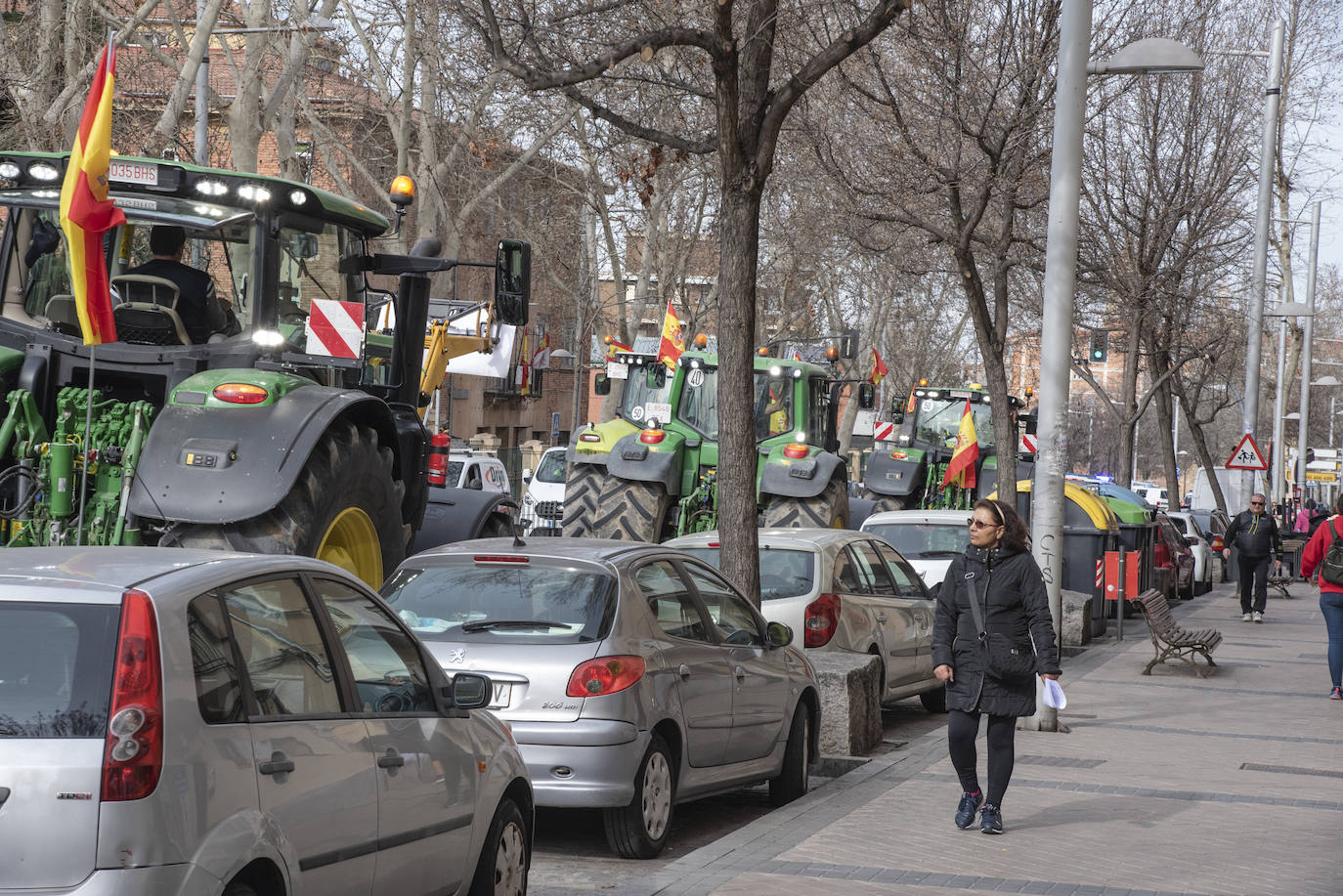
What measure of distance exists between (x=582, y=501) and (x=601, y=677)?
12.2m

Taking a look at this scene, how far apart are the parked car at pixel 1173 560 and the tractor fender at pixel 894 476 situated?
3.86 metres

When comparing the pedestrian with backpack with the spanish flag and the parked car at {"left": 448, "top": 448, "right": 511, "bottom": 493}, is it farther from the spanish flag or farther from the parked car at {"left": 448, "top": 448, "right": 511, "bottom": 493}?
the parked car at {"left": 448, "top": 448, "right": 511, "bottom": 493}

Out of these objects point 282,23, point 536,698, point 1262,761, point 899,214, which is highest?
point 282,23

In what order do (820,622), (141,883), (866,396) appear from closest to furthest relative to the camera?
(141,883), (820,622), (866,396)

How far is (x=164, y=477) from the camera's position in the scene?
8125 mm

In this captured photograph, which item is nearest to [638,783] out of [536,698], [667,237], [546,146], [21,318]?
[536,698]

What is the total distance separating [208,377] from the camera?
8492 mm

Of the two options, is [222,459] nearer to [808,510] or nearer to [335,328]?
[335,328]

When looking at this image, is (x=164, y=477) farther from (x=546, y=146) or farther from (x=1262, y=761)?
(x=546, y=146)

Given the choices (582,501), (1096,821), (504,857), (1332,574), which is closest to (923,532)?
(1332,574)

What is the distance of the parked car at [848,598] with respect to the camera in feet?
39.9

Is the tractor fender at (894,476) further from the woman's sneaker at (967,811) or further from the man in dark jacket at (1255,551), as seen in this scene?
the woman's sneaker at (967,811)

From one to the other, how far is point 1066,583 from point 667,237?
16884 millimetres

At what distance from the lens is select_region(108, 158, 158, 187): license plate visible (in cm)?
877
